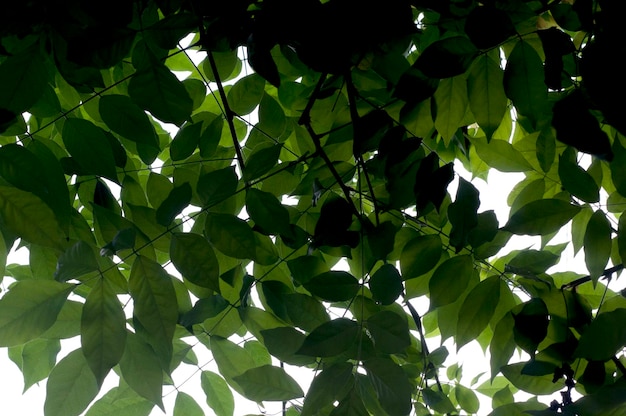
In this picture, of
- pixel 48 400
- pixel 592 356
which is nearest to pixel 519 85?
pixel 592 356

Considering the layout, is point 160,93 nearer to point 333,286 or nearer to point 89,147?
point 89,147

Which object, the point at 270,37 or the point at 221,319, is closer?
the point at 270,37

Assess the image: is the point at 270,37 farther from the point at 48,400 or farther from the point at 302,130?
the point at 48,400

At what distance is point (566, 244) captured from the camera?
1128 mm

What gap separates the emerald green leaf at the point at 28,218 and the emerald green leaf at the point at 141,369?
199mm

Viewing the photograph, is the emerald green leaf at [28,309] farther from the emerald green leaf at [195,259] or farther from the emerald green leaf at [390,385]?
the emerald green leaf at [390,385]

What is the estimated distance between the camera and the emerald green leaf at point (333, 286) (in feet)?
2.72

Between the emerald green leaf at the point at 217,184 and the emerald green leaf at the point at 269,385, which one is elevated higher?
the emerald green leaf at the point at 217,184

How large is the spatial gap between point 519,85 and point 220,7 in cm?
36

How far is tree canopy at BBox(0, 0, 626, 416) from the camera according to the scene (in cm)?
61

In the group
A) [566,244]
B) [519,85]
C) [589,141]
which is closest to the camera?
[589,141]

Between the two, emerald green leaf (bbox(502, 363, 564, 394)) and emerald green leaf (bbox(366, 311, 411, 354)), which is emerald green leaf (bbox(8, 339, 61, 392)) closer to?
emerald green leaf (bbox(366, 311, 411, 354))

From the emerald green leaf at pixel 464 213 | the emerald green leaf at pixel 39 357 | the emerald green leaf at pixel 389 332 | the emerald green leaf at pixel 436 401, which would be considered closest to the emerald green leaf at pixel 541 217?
the emerald green leaf at pixel 464 213

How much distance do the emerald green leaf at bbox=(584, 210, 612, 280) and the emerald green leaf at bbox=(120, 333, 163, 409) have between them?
23.2 inches
